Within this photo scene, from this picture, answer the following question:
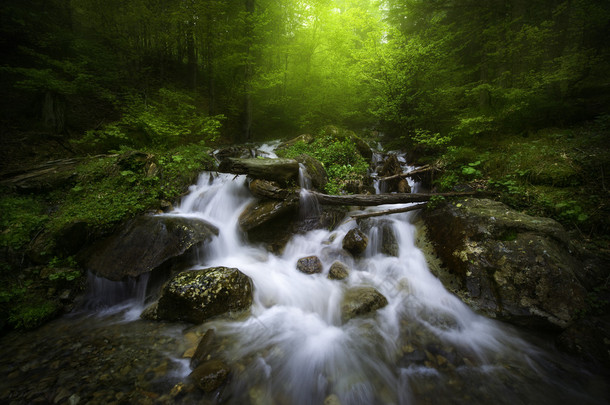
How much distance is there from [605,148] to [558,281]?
3611 mm

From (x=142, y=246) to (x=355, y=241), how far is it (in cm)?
431

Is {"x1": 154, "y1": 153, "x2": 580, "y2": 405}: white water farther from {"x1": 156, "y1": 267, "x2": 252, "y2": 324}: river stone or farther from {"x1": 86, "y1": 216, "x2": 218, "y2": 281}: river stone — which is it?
{"x1": 86, "y1": 216, "x2": 218, "y2": 281}: river stone

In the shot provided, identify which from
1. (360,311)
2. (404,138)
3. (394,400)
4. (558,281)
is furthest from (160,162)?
(404,138)

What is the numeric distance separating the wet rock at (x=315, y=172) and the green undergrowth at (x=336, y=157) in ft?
0.70

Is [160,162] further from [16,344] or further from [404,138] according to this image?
[404,138]

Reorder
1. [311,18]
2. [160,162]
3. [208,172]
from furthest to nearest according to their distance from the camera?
[311,18] → [208,172] → [160,162]

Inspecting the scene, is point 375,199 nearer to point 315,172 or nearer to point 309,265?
point 315,172

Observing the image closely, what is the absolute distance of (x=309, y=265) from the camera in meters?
4.71

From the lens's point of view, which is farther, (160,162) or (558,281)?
(160,162)

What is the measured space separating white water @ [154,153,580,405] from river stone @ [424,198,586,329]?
34cm

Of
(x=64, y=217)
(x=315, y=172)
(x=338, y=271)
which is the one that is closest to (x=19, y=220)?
(x=64, y=217)

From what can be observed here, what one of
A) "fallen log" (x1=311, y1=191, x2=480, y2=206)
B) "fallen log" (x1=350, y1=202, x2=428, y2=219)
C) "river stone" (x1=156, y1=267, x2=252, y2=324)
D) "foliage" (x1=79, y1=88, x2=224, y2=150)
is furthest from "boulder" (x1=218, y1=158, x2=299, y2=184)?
"river stone" (x1=156, y1=267, x2=252, y2=324)

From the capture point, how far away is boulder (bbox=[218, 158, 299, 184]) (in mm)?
5402

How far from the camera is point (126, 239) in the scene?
166 inches
